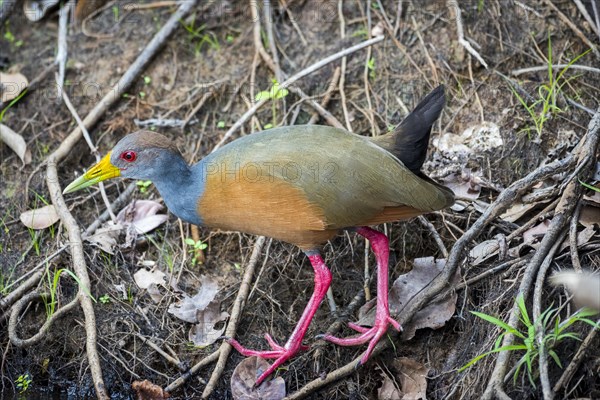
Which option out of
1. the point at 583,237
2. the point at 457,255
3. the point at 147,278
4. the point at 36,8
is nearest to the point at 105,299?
the point at 147,278

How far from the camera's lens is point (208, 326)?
5.23 metres

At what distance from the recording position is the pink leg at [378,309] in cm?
482

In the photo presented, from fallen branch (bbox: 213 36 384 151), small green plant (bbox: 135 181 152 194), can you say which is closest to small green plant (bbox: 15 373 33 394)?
small green plant (bbox: 135 181 152 194)

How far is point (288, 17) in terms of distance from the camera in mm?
7199

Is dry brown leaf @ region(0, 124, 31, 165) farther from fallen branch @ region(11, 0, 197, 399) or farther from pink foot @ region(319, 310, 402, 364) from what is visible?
pink foot @ region(319, 310, 402, 364)

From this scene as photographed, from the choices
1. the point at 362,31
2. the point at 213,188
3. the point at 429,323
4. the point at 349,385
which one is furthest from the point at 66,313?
the point at 362,31

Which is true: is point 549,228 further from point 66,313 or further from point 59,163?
point 59,163

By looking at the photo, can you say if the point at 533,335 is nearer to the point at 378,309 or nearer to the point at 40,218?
the point at 378,309

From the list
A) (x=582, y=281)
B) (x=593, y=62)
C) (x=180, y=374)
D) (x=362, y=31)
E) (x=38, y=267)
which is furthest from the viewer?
(x=362, y=31)

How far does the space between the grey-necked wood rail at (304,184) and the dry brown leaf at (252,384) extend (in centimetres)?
6

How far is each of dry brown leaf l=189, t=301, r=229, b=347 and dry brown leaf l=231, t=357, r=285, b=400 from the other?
0.33 metres

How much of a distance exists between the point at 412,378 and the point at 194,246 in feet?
6.49

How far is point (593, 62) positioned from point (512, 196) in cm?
208

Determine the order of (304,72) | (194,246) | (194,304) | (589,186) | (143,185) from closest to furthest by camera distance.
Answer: (589,186) → (194,304) → (194,246) → (143,185) → (304,72)
